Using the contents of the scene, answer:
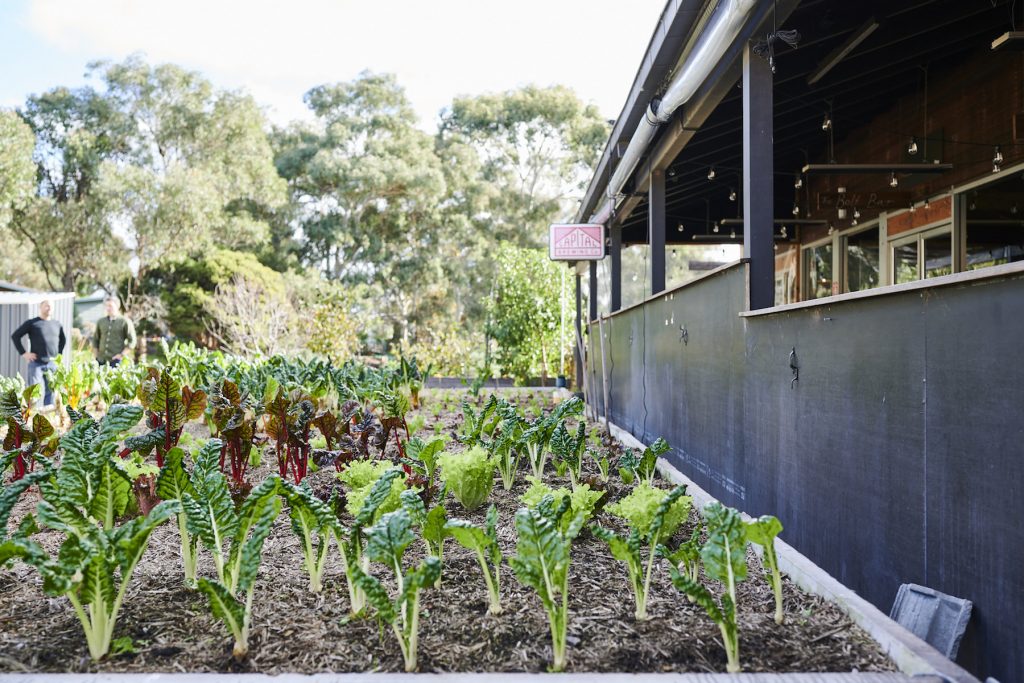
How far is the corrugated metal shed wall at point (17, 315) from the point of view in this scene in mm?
11969

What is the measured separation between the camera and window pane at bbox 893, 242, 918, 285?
348 inches

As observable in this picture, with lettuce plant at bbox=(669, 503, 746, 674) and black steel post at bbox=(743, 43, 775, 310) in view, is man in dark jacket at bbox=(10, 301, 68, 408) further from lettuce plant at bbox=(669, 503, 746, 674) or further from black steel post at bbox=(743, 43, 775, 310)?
lettuce plant at bbox=(669, 503, 746, 674)

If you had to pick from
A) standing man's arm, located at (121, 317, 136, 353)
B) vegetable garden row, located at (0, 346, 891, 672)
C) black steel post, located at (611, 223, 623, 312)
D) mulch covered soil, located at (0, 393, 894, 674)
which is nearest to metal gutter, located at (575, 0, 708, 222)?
black steel post, located at (611, 223, 623, 312)

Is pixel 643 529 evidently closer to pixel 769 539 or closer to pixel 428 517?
pixel 769 539

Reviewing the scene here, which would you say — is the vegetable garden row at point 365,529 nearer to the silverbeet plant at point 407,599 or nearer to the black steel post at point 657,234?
the silverbeet plant at point 407,599

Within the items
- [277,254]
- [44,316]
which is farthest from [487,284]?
[44,316]

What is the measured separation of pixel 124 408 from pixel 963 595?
320cm

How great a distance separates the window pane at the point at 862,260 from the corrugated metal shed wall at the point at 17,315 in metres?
11.7

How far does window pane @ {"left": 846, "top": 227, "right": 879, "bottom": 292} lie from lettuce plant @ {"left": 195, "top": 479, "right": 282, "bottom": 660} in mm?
9230

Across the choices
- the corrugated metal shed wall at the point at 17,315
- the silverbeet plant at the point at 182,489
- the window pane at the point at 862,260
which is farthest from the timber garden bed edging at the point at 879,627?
the corrugated metal shed wall at the point at 17,315

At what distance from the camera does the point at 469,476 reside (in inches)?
139

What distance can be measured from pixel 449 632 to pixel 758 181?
8.84 feet

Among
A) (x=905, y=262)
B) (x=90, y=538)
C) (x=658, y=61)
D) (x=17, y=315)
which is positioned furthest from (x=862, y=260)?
(x=17, y=315)

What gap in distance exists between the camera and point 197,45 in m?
26.8
